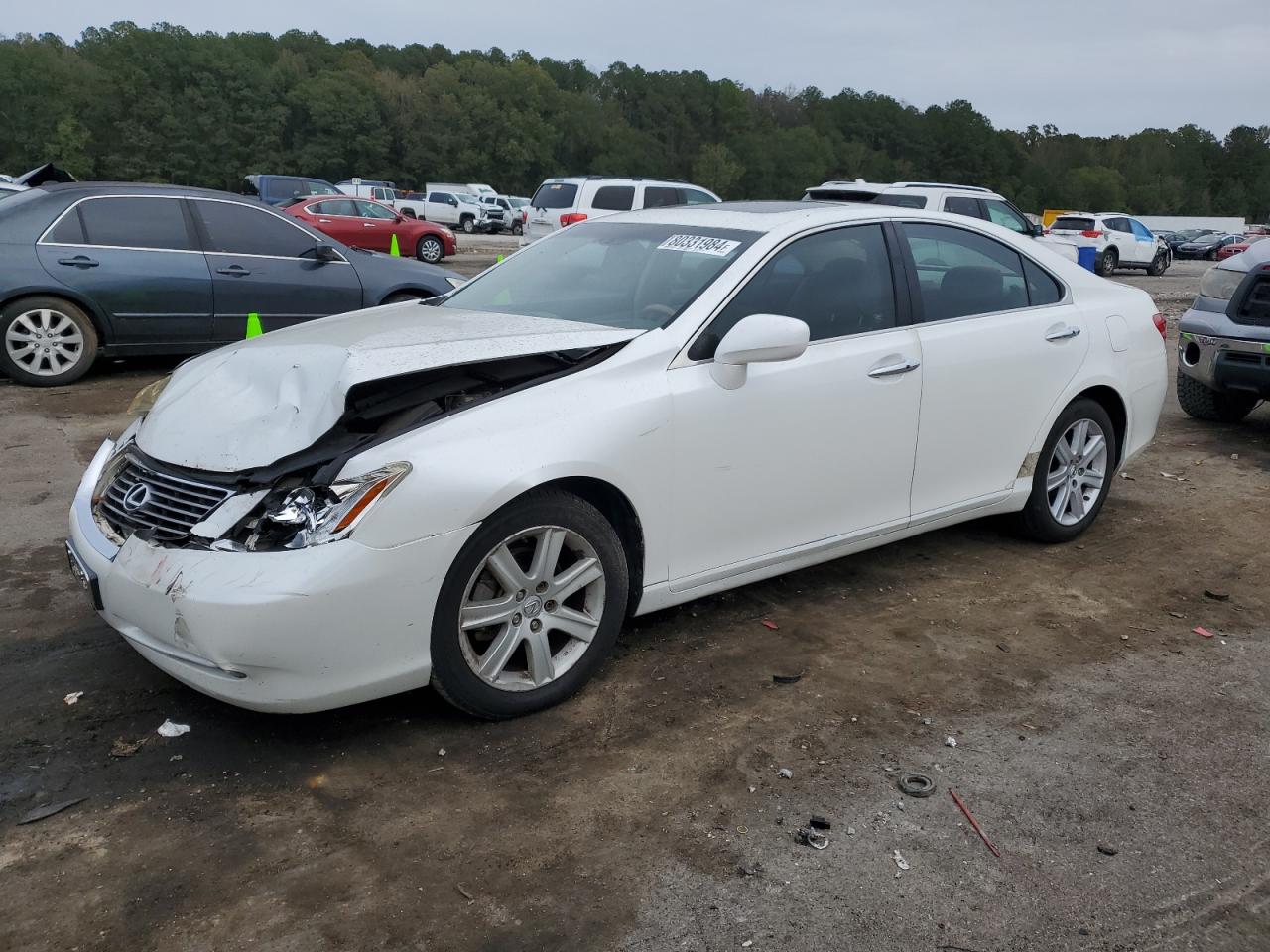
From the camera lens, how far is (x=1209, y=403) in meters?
8.30

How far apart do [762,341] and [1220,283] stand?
551 centimetres

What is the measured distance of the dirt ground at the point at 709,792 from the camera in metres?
2.57

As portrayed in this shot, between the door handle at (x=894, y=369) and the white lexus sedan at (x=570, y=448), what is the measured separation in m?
0.02

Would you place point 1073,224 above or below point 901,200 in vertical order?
below

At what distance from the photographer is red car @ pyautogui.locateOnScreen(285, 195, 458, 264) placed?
2302 cm

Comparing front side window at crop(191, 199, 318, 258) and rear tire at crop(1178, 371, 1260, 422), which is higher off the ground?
front side window at crop(191, 199, 318, 258)

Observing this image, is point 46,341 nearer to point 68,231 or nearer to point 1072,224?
point 68,231

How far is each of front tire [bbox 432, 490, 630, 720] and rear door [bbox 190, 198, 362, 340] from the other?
6.24m

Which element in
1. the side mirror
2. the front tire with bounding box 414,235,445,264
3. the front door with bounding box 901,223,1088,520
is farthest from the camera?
the front tire with bounding box 414,235,445,264

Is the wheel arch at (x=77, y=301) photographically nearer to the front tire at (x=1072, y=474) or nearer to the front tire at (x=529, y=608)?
the front tire at (x=529, y=608)

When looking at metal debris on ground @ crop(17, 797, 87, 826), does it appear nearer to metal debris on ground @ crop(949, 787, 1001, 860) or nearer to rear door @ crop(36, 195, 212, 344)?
metal debris on ground @ crop(949, 787, 1001, 860)

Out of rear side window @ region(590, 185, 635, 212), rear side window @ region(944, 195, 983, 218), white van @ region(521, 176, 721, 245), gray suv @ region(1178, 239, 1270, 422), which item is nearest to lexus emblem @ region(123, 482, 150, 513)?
gray suv @ region(1178, 239, 1270, 422)

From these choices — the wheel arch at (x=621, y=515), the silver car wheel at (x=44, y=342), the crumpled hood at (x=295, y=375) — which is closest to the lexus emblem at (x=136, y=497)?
the crumpled hood at (x=295, y=375)

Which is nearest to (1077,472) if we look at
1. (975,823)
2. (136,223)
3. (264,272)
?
(975,823)
